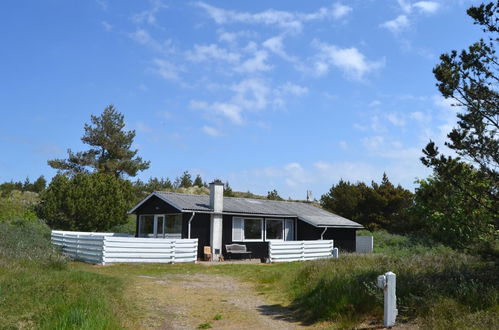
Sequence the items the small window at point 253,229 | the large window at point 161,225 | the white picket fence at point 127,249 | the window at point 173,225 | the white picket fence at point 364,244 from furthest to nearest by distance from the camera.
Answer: the white picket fence at point 364,244
the small window at point 253,229
the large window at point 161,225
the window at point 173,225
the white picket fence at point 127,249

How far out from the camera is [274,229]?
28.5m

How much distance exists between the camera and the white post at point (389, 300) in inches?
311

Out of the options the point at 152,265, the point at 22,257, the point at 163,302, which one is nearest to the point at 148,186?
the point at 152,265

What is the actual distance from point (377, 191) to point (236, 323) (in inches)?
1293

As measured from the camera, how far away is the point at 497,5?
8.59 metres

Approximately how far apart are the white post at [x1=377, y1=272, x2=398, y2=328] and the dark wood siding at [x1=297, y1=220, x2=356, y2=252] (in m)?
20.9

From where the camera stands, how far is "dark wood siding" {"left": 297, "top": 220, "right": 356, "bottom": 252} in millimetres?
29000

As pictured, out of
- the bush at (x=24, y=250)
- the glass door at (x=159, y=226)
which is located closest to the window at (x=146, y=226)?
the glass door at (x=159, y=226)

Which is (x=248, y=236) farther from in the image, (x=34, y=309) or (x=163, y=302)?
(x=34, y=309)

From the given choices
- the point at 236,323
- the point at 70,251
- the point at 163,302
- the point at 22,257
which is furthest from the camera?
the point at 70,251

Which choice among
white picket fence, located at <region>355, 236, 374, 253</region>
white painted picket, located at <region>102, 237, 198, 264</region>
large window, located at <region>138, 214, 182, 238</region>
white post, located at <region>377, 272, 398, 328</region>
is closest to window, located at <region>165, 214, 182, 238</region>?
Answer: large window, located at <region>138, 214, 182, 238</region>

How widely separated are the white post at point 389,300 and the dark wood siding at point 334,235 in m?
20.9

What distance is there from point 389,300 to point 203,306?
4.84 meters

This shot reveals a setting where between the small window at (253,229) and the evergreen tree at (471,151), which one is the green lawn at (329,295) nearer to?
the evergreen tree at (471,151)
